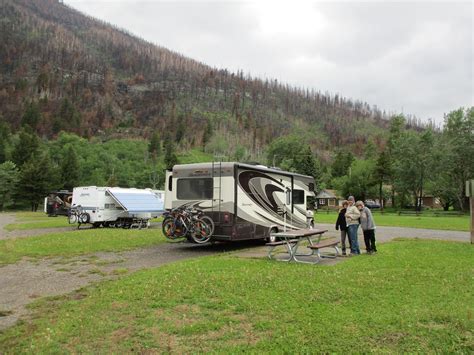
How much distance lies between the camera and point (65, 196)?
36.7 metres

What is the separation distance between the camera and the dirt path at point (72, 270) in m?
6.98

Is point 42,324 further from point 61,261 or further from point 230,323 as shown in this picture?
point 61,261

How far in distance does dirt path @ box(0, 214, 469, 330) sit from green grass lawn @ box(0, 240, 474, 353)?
0.55 meters

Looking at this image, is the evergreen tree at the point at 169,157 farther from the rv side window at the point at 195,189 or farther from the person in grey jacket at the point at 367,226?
the person in grey jacket at the point at 367,226

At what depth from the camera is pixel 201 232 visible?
41.5ft

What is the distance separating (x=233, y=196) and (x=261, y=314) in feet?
23.5

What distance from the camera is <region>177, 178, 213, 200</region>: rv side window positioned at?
42.9 feet

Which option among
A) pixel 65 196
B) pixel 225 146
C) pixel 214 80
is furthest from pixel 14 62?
pixel 65 196

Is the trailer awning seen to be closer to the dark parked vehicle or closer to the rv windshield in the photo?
the rv windshield

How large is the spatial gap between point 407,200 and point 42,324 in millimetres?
70042

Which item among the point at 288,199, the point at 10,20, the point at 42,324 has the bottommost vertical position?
the point at 42,324

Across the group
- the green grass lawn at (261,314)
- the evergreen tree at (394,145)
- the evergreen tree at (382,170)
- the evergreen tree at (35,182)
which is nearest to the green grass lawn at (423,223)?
the green grass lawn at (261,314)

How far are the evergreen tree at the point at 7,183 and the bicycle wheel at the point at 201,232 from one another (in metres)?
52.5

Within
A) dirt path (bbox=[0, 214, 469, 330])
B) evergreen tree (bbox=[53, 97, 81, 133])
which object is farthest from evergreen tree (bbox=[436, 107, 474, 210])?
evergreen tree (bbox=[53, 97, 81, 133])
